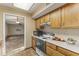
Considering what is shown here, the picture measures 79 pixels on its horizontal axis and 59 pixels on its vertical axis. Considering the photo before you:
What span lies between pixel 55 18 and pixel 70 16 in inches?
14.0

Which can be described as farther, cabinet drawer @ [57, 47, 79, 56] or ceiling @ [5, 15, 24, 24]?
ceiling @ [5, 15, 24, 24]

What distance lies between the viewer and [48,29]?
5.47 feet

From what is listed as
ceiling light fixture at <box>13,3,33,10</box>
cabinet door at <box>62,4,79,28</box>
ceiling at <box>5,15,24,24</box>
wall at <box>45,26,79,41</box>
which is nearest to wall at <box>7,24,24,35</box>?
ceiling at <box>5,15,24,24</box>

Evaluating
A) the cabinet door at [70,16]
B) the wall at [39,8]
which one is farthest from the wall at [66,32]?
the wall at [39,8]

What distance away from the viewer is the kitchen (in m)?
1.28

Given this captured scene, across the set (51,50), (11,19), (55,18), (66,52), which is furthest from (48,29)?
(11,19)

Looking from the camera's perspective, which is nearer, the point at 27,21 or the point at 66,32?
the point at 27,21

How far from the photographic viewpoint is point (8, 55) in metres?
1.27

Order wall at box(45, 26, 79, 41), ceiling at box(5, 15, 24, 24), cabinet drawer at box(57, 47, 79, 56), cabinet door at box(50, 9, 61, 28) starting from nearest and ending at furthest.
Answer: cabinet drawer at box(57, 47, 79, 56), ceiling at box(5, 15, 24, 24), wall at box(45, 26, 79, 41), cabinet door at box(50, 9, 61, 28)

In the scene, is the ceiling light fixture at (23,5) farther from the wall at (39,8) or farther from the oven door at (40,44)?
the oven door at (40,44)

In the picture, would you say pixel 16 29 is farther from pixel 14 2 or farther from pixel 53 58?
pixel 53 58

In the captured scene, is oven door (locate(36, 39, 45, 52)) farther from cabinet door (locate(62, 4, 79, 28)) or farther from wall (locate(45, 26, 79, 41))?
cabinet door (locate(62, 4, 79, 28))

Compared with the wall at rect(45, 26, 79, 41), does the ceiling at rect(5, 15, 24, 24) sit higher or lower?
higher

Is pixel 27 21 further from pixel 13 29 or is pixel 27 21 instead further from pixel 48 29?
pixel 48 29
